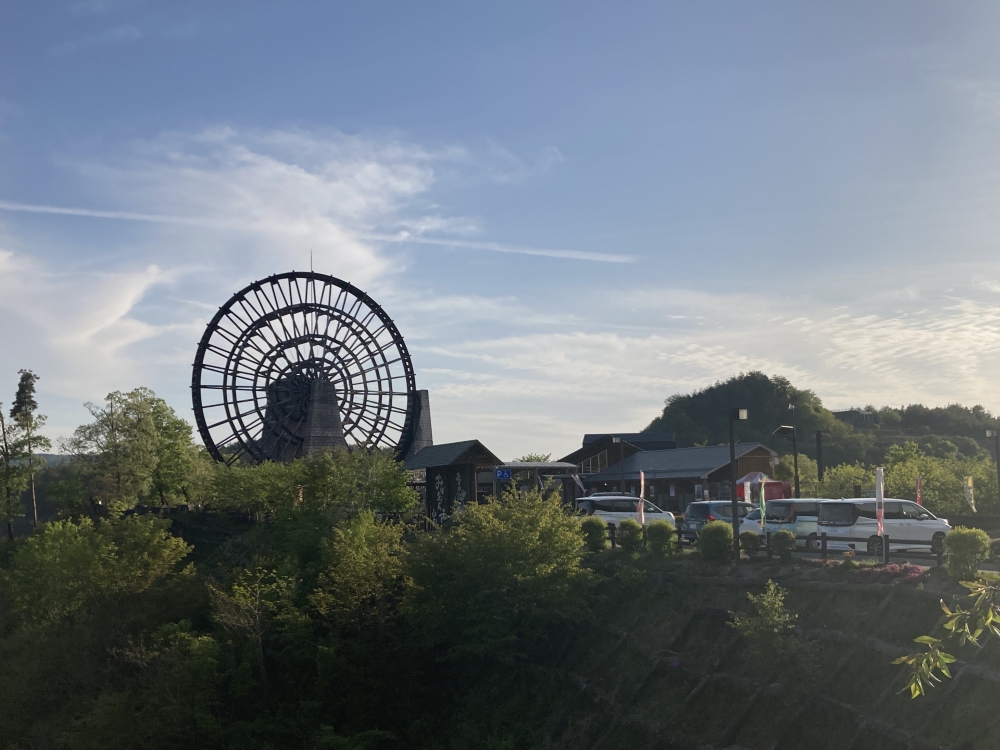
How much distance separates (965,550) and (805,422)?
110 m

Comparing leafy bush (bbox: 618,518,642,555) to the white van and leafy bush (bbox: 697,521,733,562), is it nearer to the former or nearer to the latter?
leafy bush (bbox: 697,521,733,562)

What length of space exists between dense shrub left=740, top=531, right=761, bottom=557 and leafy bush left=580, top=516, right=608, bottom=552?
5.69 m

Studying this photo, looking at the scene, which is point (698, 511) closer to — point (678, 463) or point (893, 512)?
point (893, 512)

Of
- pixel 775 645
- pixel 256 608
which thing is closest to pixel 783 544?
pixel 775 645

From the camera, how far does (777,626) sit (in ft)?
68.8

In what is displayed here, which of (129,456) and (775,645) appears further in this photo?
(129,456)

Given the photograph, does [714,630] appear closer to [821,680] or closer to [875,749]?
[821,680]

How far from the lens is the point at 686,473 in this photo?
61.5m

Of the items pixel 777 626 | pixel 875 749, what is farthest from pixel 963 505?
pixel 875 749

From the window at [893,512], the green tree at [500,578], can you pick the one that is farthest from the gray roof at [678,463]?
the green tree at [500,578]

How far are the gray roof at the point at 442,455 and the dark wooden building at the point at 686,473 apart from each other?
47.4 feet

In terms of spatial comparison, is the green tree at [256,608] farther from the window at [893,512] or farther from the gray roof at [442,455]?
the window at [893,512]

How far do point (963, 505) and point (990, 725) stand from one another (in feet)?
100

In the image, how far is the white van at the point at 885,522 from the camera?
93.6 feet
